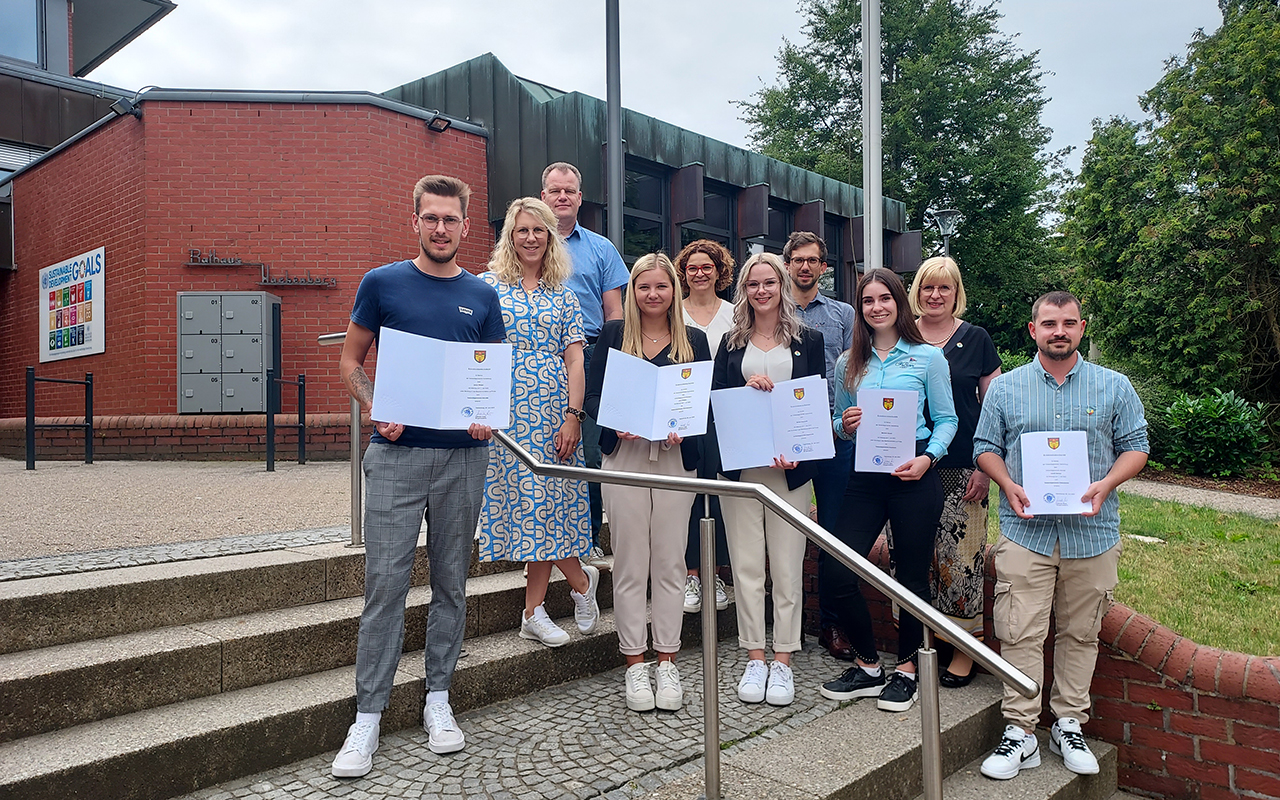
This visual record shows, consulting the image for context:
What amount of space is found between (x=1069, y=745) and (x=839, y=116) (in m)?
30.1

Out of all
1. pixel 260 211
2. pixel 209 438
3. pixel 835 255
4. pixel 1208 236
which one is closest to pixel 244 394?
pixel 209 438

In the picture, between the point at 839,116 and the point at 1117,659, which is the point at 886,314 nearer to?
the point at 1117,659

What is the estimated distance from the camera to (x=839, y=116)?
99.8 feet

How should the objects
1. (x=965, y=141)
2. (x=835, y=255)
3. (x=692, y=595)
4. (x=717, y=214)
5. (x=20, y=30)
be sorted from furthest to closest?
(x=965, y=141), (x=835, y=255), (x=20, y=30), (x=717, y=214), (x=692, y=595)

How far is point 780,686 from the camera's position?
3377 mm

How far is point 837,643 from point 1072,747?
105 centimetres

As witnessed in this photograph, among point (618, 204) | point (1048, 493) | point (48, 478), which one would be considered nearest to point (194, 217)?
point (48, 478)

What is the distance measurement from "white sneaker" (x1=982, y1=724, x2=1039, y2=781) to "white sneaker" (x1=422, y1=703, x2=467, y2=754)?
1917mm

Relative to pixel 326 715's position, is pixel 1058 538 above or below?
above

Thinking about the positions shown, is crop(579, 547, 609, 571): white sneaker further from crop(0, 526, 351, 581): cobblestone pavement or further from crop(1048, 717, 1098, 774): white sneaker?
crop(1048, 717, 1098, 774): white sneaker

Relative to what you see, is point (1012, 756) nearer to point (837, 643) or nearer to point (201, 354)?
point (837, 643)

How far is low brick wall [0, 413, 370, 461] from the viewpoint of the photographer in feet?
32.6

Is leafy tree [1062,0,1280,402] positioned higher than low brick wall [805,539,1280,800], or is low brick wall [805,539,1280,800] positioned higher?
leafy tree [1062,0,1280,402]

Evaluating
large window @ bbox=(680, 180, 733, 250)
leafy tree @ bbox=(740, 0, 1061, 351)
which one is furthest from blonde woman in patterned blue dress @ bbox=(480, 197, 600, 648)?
leafy tree @ bbox=(740, 0, 1061, 351)
